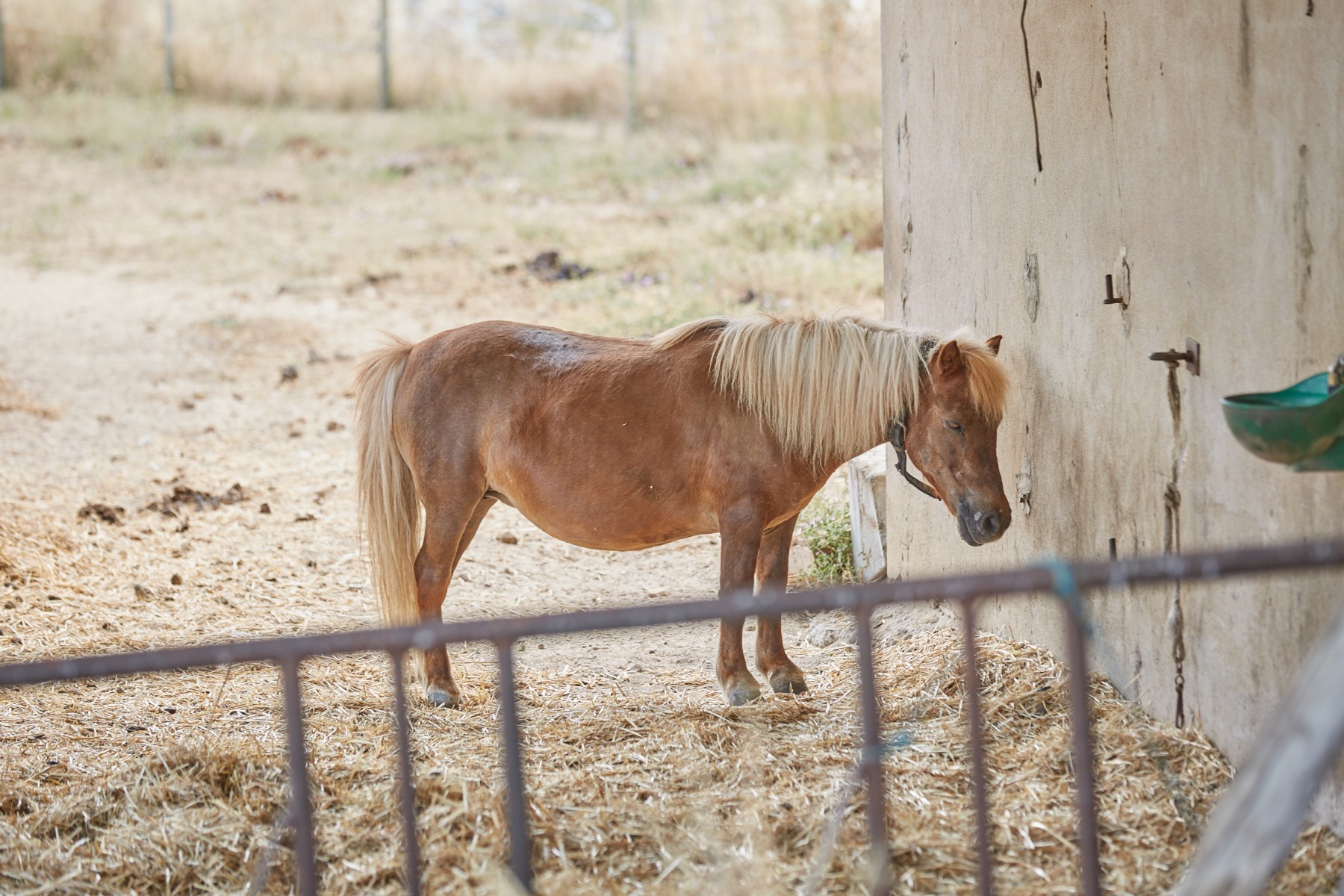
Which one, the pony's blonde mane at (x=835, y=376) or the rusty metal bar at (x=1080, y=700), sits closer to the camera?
the rusty metal bar at (x=1080, y=700)

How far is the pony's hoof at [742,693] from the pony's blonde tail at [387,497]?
46.2 inches

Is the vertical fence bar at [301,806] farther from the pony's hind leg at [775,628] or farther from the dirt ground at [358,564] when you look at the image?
the pony's hind leg at [775,628]

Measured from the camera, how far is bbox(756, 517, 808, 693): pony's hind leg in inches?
167

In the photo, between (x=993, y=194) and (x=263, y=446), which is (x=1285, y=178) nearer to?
(x=993, y=194)

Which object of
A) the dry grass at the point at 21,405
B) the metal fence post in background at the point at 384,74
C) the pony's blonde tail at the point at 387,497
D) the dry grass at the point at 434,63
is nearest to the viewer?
the pony's blonde tail at the point at 387,497

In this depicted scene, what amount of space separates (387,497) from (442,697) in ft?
2.47

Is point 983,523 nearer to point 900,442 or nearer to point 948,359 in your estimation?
point 900,442

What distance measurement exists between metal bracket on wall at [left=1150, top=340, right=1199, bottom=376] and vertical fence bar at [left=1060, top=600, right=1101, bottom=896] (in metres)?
1.44

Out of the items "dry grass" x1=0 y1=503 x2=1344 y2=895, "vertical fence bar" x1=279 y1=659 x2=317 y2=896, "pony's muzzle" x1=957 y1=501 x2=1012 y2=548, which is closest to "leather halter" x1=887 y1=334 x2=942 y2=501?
"pony's muzzle" x1=957 y1=501 x2=1012 y2=548

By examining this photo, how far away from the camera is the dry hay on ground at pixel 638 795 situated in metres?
2.81

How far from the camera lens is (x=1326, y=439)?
7.84 ft

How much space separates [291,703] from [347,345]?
7.76 m

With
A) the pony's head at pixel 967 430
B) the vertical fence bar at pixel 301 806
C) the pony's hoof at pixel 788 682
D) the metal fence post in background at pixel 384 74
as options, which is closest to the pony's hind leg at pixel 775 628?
the pony's hoof at pixel 788 682

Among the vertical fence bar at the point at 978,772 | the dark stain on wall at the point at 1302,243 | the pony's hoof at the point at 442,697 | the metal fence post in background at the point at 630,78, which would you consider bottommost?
the pony's hoof at the point at 442,697
